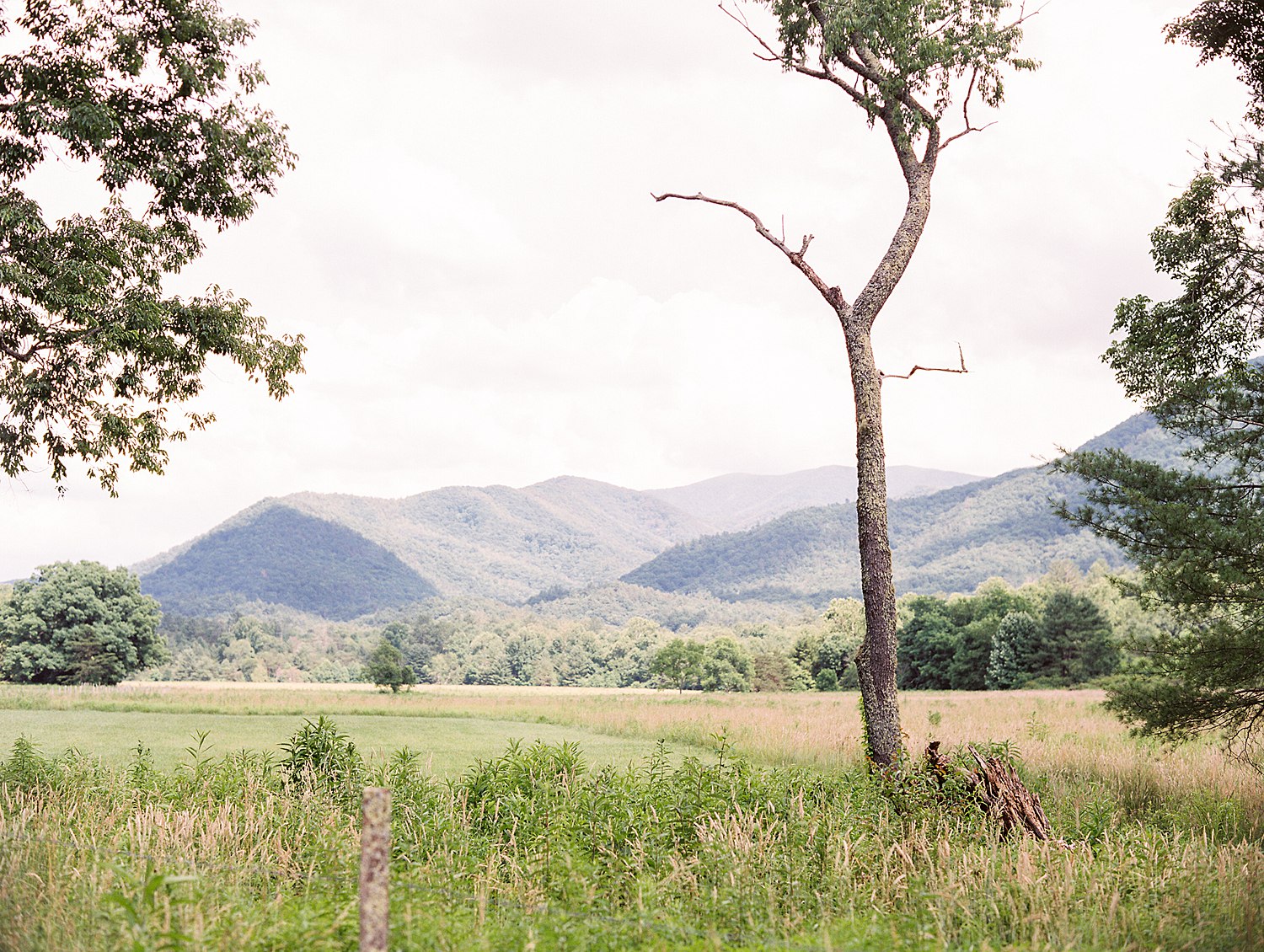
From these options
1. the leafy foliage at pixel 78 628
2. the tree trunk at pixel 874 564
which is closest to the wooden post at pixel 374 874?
the tree trunk at pixel 874 564

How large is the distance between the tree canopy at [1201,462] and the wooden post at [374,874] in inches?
400

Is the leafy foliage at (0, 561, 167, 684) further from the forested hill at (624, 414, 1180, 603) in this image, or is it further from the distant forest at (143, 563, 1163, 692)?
the forested hill at (624, 414, 1180, 603)

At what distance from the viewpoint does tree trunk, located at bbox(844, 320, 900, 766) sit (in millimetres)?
9773

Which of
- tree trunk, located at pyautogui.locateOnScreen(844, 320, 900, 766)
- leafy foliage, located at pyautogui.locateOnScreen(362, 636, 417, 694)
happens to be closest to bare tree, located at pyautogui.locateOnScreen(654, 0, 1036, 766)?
tree trunk, located at pyautogui.locateOnScreen(844, 320, 900, 766)

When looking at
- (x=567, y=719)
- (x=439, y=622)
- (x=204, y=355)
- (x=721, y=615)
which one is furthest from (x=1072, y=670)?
(x=721, y=615)

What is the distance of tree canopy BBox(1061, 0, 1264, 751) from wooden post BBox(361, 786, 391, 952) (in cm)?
1016

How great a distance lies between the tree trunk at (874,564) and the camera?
9.77 metres

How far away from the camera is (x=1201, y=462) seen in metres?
12.1

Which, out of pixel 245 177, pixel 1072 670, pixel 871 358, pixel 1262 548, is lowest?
pixel 1072 670

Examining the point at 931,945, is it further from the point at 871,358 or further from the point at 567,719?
the point at 567,719

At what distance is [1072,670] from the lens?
Answer: 51.5m

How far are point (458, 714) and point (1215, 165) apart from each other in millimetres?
28506

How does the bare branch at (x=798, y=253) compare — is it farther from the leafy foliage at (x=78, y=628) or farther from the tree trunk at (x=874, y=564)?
the leafy foliage at (x=78, y=628)

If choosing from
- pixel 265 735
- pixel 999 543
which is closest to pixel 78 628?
pixel 265 735
